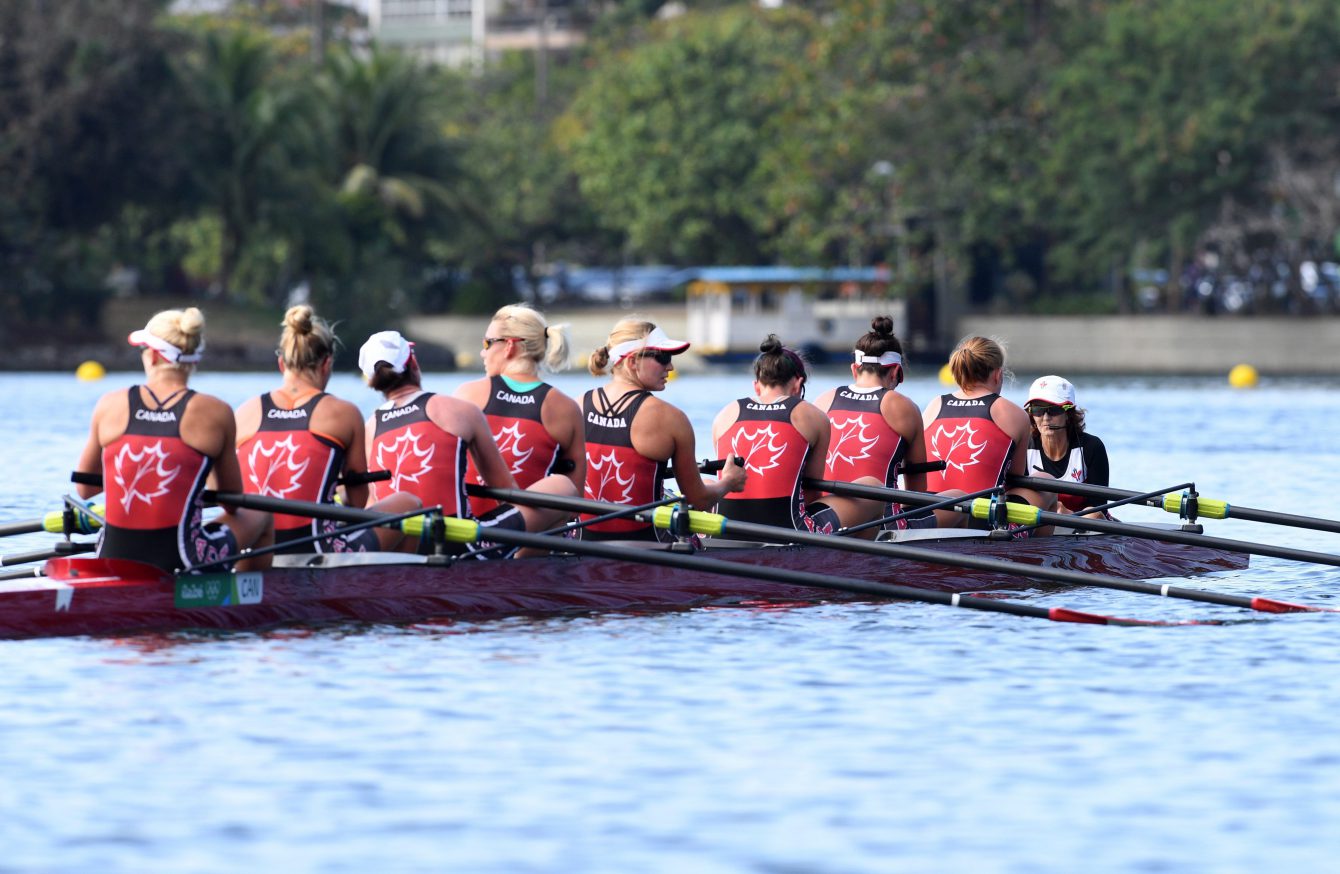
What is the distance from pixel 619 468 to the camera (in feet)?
43.0

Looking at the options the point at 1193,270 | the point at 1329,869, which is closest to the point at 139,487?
the point at 1329,869

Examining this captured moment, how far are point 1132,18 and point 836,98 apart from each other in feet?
26.6

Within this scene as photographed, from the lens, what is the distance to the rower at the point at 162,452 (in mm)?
10938

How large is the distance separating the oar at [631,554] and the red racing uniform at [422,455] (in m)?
0.19

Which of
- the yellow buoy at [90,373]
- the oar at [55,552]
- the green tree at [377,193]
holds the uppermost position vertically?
the green tree at [377,193]

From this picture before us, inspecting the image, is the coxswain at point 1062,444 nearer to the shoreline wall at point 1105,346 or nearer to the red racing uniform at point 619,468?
the red racing uniform at point 619,468

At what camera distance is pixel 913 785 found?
873cm

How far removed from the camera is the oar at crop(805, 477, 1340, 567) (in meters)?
13.8

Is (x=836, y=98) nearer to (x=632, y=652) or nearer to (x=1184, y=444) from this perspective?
(x=1184, y=444)

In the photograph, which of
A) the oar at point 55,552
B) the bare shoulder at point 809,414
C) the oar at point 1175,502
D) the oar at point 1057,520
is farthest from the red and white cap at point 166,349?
the oar at point 1175,502

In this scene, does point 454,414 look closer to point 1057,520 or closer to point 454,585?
point 454,585

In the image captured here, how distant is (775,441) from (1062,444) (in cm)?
271

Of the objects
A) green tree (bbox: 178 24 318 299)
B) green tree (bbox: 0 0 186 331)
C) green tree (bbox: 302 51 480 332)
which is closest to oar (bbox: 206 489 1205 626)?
green tree (bbox: 0 0 186 331)

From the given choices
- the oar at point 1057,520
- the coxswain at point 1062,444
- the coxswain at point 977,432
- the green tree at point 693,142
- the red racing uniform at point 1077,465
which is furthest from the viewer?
the green tree at point 693,142
